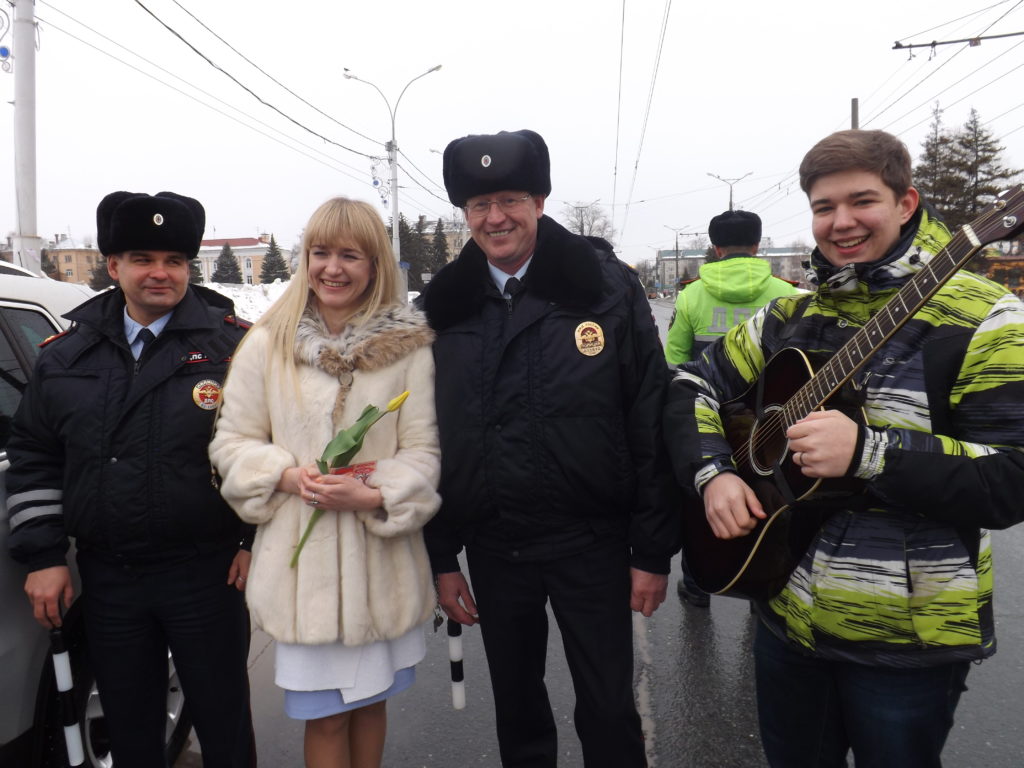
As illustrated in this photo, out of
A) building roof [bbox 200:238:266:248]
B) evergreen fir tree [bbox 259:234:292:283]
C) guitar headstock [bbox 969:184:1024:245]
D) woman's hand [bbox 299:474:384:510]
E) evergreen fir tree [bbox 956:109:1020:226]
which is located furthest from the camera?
building roof [bbox 200:238:266:248]

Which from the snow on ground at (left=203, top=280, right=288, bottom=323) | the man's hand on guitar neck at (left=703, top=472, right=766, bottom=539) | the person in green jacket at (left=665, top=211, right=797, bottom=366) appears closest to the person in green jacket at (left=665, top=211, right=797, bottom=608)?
the person in green jacket at (left=665, top=211, right=797, bottom=366)

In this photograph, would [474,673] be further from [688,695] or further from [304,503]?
[304,503]

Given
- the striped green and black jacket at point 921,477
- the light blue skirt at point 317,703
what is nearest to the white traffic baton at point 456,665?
the light blue skirt at point 317,703

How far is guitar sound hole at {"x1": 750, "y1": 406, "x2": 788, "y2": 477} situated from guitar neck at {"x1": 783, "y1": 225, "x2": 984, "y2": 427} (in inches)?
3.4

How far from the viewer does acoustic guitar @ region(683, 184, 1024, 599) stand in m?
1.48

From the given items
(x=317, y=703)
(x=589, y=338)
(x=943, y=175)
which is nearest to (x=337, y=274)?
(x=589, y=338)

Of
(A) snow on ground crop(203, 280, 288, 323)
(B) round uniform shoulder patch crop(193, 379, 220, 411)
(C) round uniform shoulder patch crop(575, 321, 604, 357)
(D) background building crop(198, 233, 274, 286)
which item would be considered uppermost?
(D) background building crop(198, 233, 274, 286)

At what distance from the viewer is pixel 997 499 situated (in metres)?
1.51

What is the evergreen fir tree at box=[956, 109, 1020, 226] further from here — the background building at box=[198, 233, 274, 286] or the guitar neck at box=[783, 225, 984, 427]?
the background building at box=[198, 233, 274, 286]

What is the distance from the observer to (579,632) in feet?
7.38

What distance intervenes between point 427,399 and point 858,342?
130cm

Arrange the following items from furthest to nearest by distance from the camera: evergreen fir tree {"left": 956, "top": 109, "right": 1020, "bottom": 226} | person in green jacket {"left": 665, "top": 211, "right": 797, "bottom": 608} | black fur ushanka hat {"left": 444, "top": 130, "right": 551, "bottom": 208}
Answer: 1. evergreen fir tree {"left": 956, "top": 109, "right": 1020, "bottom": 226}
2. person in green jacket {"left": 665, "top": 211, "right": 797, "bottom": 608}
3. black fur ushanka hat {"left": 444, "top": 130, "right": 551, "bottom": 208}

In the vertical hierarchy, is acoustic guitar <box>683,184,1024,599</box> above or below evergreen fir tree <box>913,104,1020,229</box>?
below

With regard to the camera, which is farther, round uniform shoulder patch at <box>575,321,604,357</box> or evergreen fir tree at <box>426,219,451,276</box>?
evergreen fir tree at <box>426,219,451,276</box>
